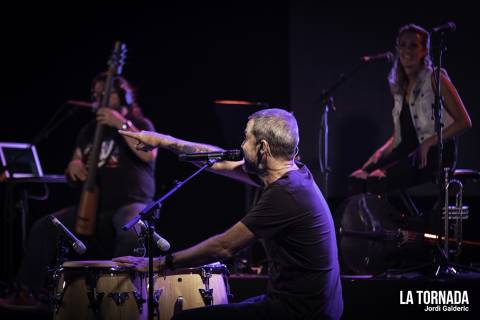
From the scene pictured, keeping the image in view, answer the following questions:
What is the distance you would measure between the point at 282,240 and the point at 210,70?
402 centimetres

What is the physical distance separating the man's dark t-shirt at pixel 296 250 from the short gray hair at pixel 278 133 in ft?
0.40

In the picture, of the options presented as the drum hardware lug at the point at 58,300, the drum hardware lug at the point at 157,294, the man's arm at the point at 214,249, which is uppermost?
the man's arm at the point at 214,249

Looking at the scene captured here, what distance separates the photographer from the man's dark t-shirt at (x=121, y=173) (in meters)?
5.70

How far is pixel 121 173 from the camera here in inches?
227

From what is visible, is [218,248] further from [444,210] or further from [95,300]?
[444,210]

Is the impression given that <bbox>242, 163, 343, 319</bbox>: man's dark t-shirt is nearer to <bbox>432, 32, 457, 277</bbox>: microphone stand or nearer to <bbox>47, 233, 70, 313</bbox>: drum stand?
<bbox>47, 233, 70, 313</bbox>: drum stand

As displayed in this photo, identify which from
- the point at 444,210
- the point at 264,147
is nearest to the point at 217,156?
the point at 264,147

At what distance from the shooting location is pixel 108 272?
3.63 meters

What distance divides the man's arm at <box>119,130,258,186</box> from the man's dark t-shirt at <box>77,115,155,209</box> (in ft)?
5.44

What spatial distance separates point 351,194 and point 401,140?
61 centimetres

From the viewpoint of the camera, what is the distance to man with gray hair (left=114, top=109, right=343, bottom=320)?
10.4 feet

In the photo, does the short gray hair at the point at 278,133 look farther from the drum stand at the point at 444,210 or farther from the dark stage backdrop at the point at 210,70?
the dark stage backdrop at the point at 210,70

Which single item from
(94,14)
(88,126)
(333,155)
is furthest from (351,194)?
(94,14)

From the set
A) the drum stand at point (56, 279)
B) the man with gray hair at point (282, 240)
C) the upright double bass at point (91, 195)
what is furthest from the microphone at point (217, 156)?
the upright double bass at point (91, 195)
